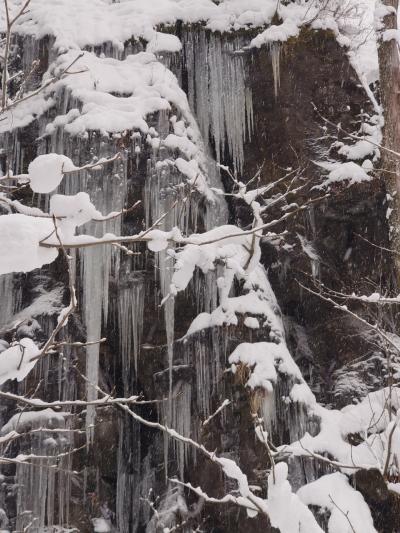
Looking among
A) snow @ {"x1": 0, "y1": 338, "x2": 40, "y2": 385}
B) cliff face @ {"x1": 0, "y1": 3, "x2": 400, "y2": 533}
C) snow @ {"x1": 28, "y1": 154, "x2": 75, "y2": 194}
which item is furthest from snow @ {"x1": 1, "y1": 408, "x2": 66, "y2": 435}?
snow @ {"x1": 28, "y1": 154, "x2": 75, "y2": 194}

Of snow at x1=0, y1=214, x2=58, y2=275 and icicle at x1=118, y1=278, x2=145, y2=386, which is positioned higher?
icicle at x1=118, y1=278, x2=145, y2=386

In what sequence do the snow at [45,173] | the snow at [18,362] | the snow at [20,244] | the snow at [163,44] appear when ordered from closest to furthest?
1. the snow at [20,244]
2. the snow at [45,173]
3. the snow at [18,362]
4. the snow at [163,44]

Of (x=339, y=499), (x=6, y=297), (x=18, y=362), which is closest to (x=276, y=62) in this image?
(x=6, y=297)

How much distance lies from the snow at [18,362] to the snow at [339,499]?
9.83 feet

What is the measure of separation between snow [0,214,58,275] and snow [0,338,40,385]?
487mm

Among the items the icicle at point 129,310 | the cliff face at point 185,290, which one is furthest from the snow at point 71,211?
the icicle at point 129,310

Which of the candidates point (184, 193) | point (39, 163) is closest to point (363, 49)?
point (184, 193)

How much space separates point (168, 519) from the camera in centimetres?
603

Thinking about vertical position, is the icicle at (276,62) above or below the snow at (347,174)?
above

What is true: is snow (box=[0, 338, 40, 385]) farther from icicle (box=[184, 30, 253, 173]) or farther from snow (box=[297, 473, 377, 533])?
icicle (box=[184, 30, 253, 173])

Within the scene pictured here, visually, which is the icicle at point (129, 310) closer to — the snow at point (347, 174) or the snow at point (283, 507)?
the snow at point (347, 174)

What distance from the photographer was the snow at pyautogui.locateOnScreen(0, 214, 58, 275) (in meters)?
1.63

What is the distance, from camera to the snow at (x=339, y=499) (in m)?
4.20

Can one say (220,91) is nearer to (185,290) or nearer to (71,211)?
(185,290)
